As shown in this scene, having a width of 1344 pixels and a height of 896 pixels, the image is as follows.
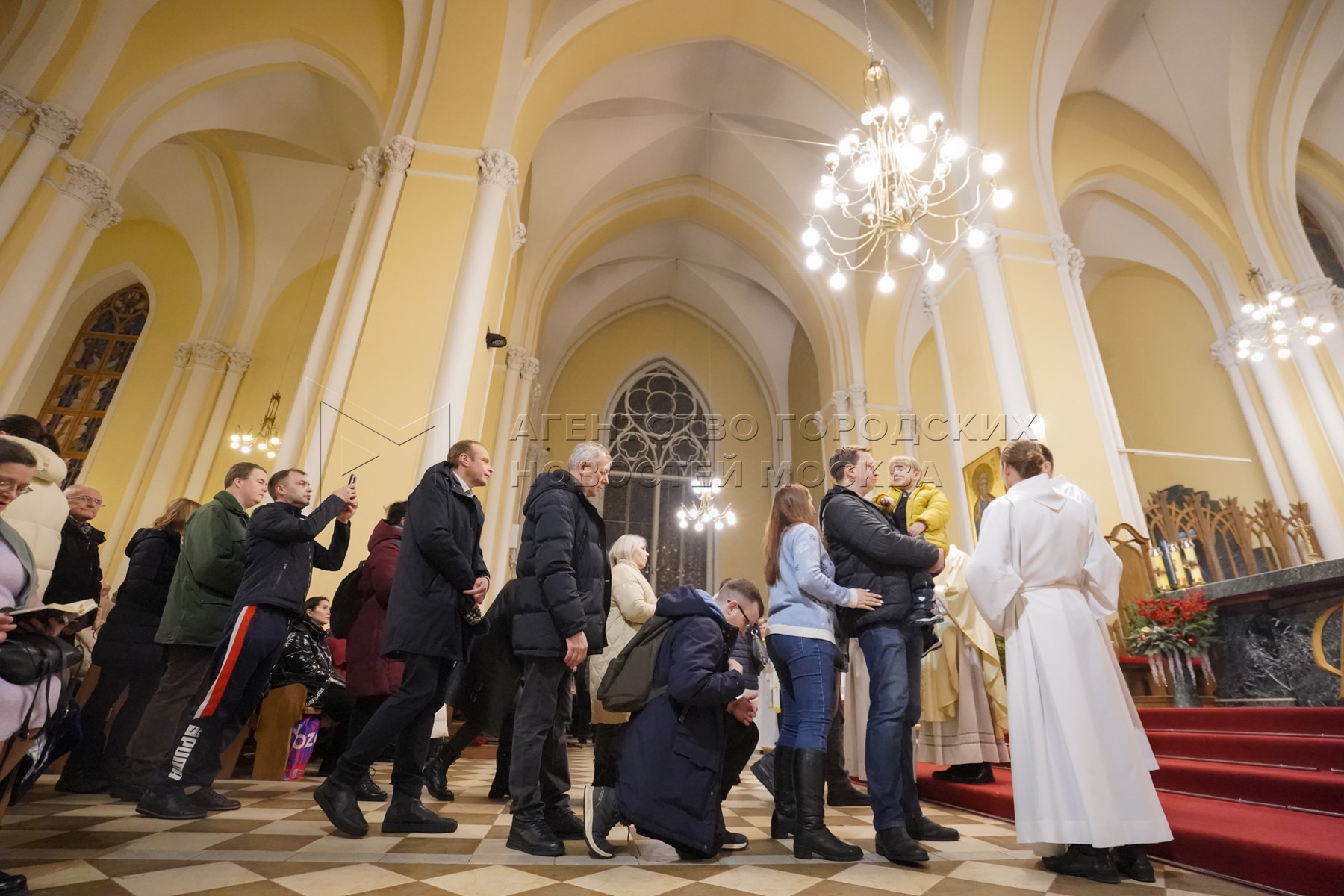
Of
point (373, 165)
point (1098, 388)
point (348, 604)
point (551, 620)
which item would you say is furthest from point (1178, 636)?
point (373, 165)

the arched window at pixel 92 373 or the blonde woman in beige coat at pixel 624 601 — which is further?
the arched window at pixel 92 373

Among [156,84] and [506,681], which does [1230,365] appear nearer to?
[506,681]

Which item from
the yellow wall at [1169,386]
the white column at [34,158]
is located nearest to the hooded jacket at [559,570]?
the white column at [34,158]

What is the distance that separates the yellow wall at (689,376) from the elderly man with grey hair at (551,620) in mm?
10915

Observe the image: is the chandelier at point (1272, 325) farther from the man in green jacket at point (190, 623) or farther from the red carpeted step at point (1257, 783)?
the man in green jacket at point (190, 623)

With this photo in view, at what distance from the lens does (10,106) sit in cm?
517

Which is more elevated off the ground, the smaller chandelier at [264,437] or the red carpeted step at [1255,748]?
the smaller chandelier at [264,437]

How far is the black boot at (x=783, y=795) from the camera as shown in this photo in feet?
7.31

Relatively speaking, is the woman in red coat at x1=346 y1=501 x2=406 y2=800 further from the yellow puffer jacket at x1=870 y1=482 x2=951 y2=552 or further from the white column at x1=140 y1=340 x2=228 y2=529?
the white column at x1=140 y1=340 x2=228 y2=529

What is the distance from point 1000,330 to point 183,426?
33.4ft

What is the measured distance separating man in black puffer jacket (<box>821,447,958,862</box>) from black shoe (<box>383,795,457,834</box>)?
1.39 metres

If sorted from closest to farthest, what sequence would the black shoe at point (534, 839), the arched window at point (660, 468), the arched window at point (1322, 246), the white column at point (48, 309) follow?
the black shoe at point (534, 839) → the white column at point (48, 309) → the arched window at point (1322, 246) → the arched window at point (660, 468)

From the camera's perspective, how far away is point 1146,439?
10109mm

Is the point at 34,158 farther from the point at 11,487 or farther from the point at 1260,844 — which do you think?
the point at 1260,844
